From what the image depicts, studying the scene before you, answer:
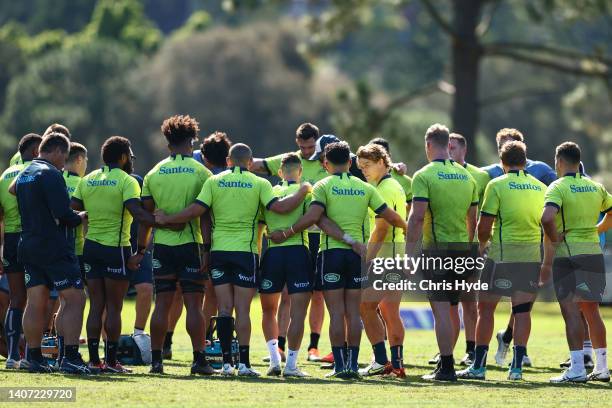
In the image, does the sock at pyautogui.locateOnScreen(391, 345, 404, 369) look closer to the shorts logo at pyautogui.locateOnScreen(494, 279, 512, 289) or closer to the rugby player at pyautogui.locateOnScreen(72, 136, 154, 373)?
the shorts logo at pyautogui.locateOnScreen(494, 279, 512, 289)

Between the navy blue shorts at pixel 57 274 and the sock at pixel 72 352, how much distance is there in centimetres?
56

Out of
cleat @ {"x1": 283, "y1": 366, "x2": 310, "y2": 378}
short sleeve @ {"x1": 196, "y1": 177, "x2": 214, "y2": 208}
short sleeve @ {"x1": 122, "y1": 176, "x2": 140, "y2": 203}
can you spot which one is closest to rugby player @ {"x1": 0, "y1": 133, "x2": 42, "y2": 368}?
short sleeve @ {"x1": 122, "y1": 176, "x2": 140, "y2": 203}

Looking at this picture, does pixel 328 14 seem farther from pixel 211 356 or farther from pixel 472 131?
pixel 211 356

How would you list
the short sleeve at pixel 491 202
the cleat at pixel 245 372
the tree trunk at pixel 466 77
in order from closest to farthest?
the cleat at pixel 245 372, the short sleeve at pixel 491 202, the tree trunk at pixel 466 77

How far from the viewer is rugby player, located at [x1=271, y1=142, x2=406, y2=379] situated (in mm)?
13719

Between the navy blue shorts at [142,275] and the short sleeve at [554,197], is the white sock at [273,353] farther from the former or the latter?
the short sleeve at [554,197]

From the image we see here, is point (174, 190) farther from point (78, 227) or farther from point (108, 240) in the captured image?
point (78, 227)

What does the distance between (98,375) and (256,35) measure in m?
53.5

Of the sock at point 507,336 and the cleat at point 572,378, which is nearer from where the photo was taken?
the cleat at point 572,378

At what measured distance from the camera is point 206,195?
1370 centimetres

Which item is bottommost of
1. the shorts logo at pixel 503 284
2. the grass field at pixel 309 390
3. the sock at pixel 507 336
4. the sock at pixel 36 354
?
the grass field at pixel 309 390

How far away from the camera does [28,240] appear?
539 inches

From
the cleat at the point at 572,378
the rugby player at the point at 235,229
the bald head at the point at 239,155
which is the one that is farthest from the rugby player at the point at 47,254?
the cleat at the point at 572,378

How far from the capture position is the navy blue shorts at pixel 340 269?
45.1 ft
